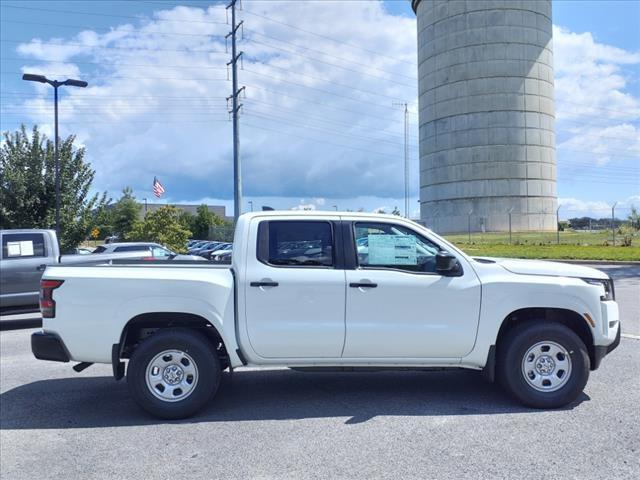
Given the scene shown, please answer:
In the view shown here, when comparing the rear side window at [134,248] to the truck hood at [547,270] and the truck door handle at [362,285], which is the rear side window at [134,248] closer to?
the truck door handle at [362,285]

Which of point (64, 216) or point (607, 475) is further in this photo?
point (64, 216)

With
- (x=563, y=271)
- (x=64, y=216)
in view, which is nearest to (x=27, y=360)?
(x=563, y=271)

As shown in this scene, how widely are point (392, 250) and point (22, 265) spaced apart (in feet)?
28.5

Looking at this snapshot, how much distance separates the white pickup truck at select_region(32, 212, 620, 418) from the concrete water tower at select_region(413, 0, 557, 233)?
189ft

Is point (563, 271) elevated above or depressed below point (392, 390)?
above

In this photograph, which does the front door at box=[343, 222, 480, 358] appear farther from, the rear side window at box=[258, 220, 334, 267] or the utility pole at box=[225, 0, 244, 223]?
the utility pole at box=[225, 0, 244, 223]

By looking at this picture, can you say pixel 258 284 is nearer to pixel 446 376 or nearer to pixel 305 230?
pixel 305 230

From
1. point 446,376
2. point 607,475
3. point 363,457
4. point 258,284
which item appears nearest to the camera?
point 607,475

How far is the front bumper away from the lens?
488 cm

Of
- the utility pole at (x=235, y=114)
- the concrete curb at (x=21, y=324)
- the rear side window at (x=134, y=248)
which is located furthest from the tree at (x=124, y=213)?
the concrete curb at (x=21, y=324)

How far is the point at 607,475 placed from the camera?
11.9 ft

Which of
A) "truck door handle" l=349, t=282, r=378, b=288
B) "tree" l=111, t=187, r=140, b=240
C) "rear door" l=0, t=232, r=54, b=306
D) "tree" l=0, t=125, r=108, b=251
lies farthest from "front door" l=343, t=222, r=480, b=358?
"tree" l=111, t=187, r=140, b=240

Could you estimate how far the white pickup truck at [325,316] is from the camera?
16.0ft

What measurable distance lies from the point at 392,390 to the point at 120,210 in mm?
68726
